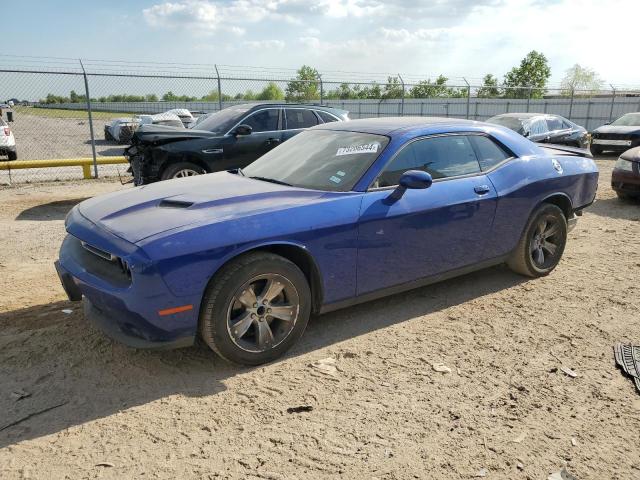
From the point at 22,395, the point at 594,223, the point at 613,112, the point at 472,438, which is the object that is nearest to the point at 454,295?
the point at 472,438

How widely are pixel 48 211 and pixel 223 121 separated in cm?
302

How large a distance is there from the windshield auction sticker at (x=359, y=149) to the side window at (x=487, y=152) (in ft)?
3.45

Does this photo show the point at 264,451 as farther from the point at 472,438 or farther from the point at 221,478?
the point at 472,438

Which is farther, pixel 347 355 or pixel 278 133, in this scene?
pixel 278 133

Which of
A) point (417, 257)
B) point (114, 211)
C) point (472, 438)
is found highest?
point (114, 211)

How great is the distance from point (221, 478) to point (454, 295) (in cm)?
292

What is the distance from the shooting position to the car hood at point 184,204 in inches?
129

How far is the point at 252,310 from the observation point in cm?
337

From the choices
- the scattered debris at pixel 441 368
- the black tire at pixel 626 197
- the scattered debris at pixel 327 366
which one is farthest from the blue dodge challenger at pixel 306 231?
the black tire at pixel 626 197

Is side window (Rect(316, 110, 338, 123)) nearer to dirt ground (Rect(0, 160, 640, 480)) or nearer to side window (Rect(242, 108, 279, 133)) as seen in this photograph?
side window (Rect(242, 108, 279, 133))

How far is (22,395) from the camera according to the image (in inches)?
122

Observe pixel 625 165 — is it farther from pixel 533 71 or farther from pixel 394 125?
pixel 533 71

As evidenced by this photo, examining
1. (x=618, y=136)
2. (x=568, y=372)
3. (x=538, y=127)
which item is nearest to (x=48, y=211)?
(x=568, y=372)

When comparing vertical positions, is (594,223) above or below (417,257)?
below
